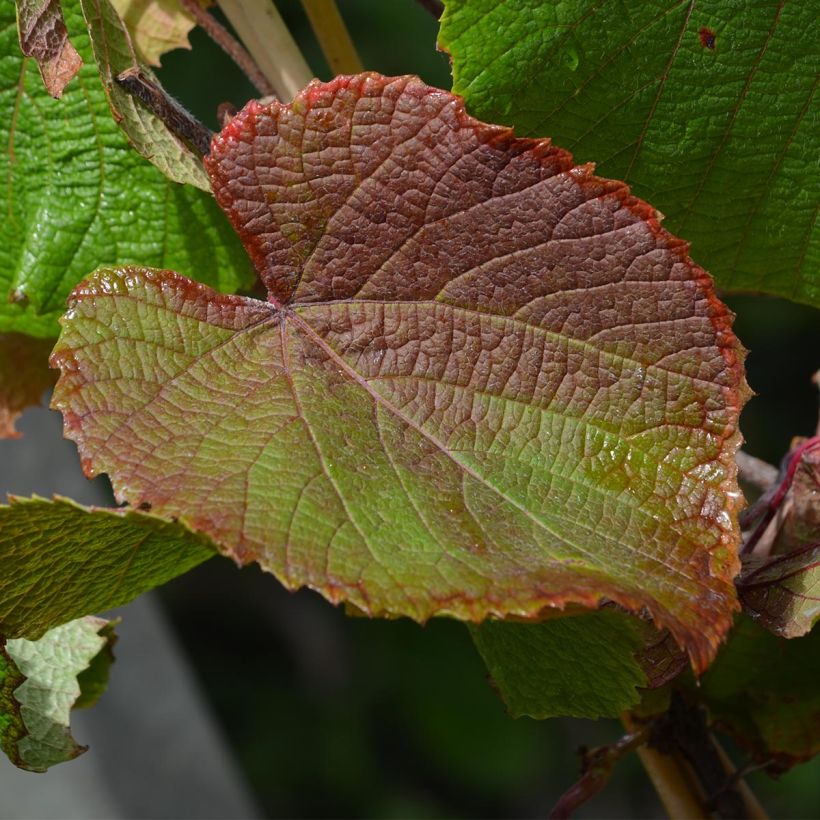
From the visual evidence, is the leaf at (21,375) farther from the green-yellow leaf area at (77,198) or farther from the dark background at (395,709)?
the dark background at (395,709)

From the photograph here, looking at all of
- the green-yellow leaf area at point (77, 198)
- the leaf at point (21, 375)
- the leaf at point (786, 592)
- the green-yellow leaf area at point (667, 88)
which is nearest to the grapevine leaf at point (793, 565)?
the leaf at point (786, 592)

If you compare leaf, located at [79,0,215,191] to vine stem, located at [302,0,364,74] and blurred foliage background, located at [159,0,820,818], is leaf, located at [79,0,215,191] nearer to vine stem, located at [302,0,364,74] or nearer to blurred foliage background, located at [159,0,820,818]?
vine stem, located at [302,0,364,74]

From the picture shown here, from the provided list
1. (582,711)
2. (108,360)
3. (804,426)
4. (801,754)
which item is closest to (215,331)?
(108,360)

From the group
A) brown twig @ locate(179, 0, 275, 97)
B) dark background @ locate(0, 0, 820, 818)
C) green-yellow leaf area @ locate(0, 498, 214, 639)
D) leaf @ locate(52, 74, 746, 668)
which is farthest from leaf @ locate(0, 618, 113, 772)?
dark background @ locate(0, 0, 820, 818)

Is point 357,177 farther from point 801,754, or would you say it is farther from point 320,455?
point 801,754

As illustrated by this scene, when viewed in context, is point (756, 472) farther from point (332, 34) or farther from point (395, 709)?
point (395, 709)

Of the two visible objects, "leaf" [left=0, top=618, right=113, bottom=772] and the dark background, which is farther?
the dark background

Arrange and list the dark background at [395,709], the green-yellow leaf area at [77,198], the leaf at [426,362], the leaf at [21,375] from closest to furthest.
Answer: the leaf at [426,362] → the green-yellow leaf area at [77,198] → the leaf at [21,375] → the dark background at [395,709]
